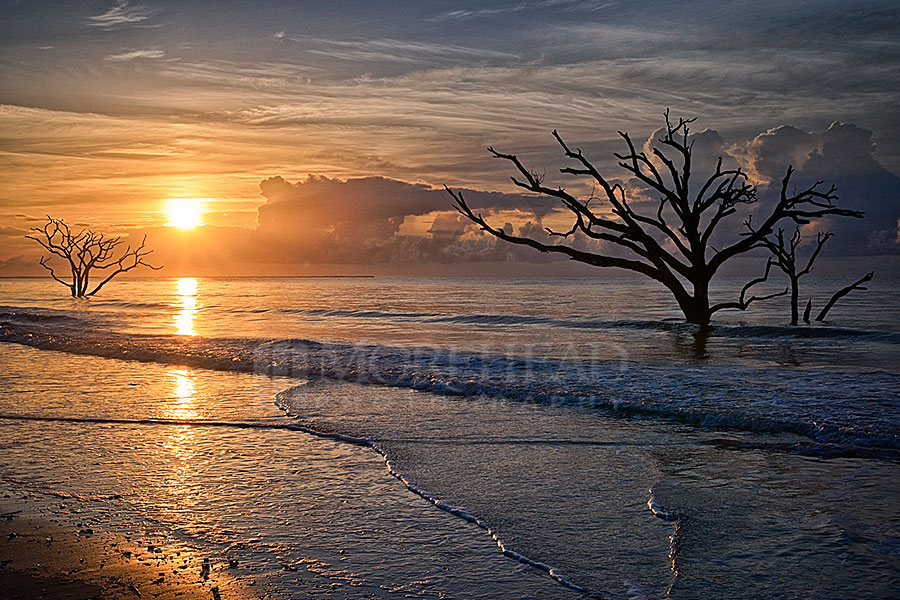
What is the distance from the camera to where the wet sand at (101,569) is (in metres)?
3.13

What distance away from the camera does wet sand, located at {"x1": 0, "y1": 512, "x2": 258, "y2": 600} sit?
10.3 feet

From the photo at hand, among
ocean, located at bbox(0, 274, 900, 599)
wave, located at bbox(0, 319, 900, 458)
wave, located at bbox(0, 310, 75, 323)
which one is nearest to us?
ocean, located at bbox(0, 274, 900, 599)

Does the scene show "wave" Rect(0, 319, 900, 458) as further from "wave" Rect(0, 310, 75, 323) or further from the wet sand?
"wave" Rect(0, 310, 75, 323)

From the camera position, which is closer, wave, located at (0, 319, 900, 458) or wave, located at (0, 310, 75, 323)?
wave, located at (0, 319, 900, 458)

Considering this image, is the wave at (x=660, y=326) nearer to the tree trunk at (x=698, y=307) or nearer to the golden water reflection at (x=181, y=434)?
the tree trunk at (x=698, y=307)

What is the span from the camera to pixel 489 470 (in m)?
5.25

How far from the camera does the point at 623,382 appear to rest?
30.9ft

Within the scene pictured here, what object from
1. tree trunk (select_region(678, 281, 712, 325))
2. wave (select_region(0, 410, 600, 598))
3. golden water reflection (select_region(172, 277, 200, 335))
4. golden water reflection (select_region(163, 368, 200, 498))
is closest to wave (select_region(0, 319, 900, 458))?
golden water reflection (select_region(163, 368, 200, 498))

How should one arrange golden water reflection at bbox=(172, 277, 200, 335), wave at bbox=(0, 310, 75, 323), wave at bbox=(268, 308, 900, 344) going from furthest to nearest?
wave at bbox=(0, 310, 75, 323)
golden water reflection at bbox=(172, 277, 200, 335)
wave at bbox=(268, 308, 900, 344)

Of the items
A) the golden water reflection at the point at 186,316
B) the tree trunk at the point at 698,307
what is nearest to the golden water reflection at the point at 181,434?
the golden water reflection at the point at 186,316

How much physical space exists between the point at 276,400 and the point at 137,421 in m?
1.77

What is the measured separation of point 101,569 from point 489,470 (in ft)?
9.00

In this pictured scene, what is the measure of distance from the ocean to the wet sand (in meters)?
0.18

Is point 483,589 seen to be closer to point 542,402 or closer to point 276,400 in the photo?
point 542,402
